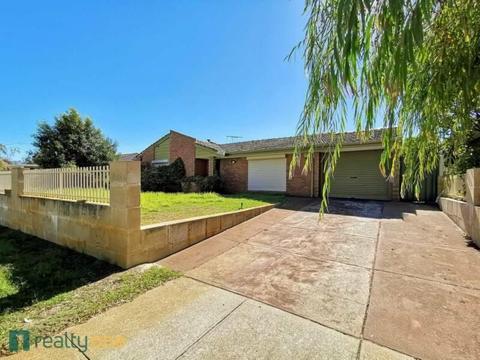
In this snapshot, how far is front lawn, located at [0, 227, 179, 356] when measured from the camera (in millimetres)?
3395

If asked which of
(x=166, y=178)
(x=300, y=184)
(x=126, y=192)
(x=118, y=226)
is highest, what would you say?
(x=166, y=178)

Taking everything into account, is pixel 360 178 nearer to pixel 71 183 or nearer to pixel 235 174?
pixel 235 174

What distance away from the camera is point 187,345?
275cm

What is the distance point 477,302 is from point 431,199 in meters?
9.83

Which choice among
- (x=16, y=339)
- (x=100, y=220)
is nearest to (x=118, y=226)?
(x=100, y=220)

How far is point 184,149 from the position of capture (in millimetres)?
18297

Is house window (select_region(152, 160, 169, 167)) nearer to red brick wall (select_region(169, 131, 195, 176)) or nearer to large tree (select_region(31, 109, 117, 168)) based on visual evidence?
red brick wall (select_region(169, 131, 195, 176))

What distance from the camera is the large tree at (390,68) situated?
149 centimetres

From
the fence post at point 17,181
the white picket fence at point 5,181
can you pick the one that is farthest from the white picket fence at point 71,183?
the white picket fence at point 5,181

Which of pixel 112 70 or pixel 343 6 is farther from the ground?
pixel 112 70

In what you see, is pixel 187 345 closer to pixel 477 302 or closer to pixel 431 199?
pixel 477 302

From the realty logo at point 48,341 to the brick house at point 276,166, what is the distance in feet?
27.9

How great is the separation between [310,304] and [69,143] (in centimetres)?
2001

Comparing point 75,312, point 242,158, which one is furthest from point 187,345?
point 242,158
